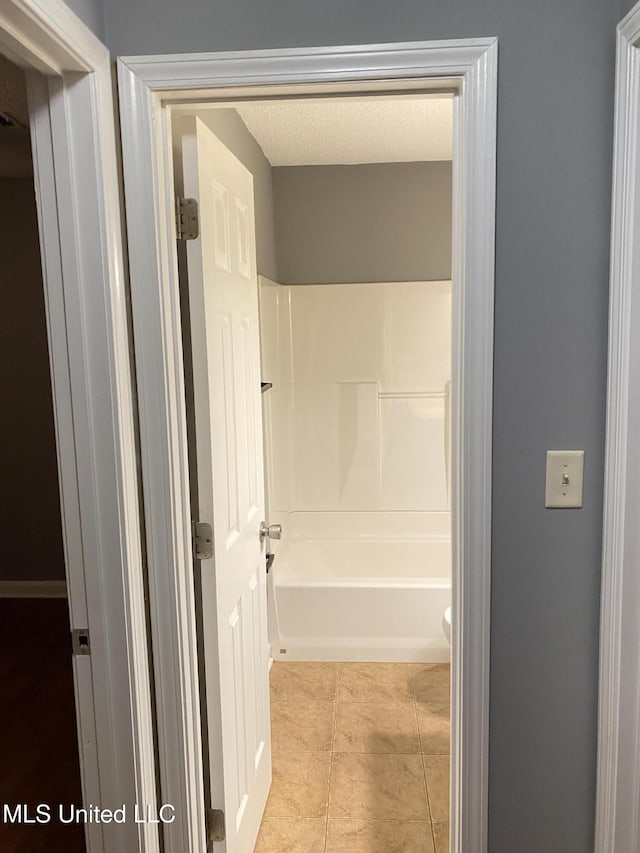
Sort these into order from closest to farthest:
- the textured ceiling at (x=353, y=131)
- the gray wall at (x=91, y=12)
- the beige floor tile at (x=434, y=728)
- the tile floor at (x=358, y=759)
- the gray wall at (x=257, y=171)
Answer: the gray wall at (x=91, y=12) → the tile floor at (x=358, y=759) → the gray wall at (x=257, y=171) → the beige floor tile at (x=434, y=728) → the textured ceiling at (x=353, y=131)

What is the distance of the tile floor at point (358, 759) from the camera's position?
2.18m

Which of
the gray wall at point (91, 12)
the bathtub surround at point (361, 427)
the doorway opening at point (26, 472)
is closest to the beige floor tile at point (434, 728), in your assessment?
the bathtub surround at point (361, 427)

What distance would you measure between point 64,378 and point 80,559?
1.22 feet

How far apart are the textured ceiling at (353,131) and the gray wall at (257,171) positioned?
0.05 meters

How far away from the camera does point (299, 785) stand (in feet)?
7.94

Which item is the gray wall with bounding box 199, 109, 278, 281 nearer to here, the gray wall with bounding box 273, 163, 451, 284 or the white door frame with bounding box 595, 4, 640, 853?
the gray wall with bounding box 273, 163, 451, 284

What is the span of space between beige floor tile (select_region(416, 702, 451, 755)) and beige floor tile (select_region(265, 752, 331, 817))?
0.40 meters

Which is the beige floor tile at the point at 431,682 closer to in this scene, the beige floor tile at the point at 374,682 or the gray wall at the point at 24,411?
the beige floor tile at the point at 374,682

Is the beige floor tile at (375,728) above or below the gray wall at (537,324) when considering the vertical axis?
below

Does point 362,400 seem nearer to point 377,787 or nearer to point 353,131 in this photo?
point 353,131

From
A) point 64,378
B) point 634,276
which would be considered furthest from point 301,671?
point 634,276

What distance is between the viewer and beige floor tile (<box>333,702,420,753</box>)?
2652mm

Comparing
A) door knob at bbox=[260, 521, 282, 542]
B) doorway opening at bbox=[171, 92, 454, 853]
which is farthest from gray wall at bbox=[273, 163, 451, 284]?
door knob at bbox=[260, 521, 282, 542]

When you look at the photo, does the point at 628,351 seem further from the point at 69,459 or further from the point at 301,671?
the point at 301,671
